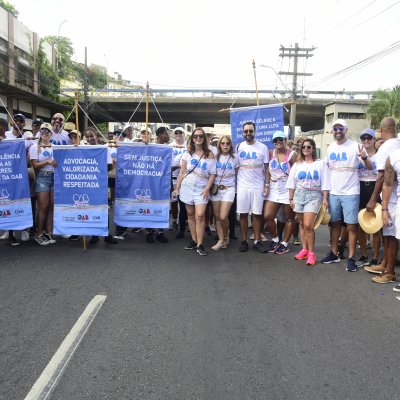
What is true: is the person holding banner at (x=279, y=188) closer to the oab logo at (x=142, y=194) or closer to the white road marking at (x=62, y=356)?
the oab logo at (x=142, y=194)

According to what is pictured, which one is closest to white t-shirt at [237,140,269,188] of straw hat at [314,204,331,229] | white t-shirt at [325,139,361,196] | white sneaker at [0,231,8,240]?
straw hat at [314,204,331,229]

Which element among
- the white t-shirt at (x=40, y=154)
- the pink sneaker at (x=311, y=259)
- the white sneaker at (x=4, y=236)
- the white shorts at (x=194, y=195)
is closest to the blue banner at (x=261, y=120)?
the white shorts at (x=194, y=195)

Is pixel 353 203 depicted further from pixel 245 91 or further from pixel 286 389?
pixel 245 91

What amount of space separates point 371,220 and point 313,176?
1024mm

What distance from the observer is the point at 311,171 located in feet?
19.9

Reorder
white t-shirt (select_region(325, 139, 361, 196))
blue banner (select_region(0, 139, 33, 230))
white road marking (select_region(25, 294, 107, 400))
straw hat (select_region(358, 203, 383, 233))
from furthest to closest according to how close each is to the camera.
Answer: blue banner (select_region(0, 139, 33, 230)), white t-shirt (select_region(325, 139, 361, 196)), straw hat (select_region(358, 203, 383, 233)), white road marking (select_region(25, 294, 107, 400))

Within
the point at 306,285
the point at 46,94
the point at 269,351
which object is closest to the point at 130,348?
the point at 269,351

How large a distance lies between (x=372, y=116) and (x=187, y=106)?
1602 cm

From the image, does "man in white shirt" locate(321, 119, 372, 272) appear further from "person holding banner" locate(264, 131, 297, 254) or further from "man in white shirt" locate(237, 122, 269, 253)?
"man in white shirt" locate(237, 122, 269, 253)

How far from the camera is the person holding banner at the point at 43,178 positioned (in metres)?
6.77

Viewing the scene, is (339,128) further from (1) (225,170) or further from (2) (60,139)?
(2) (60,139)

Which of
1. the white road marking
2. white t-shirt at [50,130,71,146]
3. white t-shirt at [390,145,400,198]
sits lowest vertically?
the white road marking

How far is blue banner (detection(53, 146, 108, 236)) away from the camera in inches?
261

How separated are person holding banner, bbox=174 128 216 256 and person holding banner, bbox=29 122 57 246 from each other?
2.21 meters
